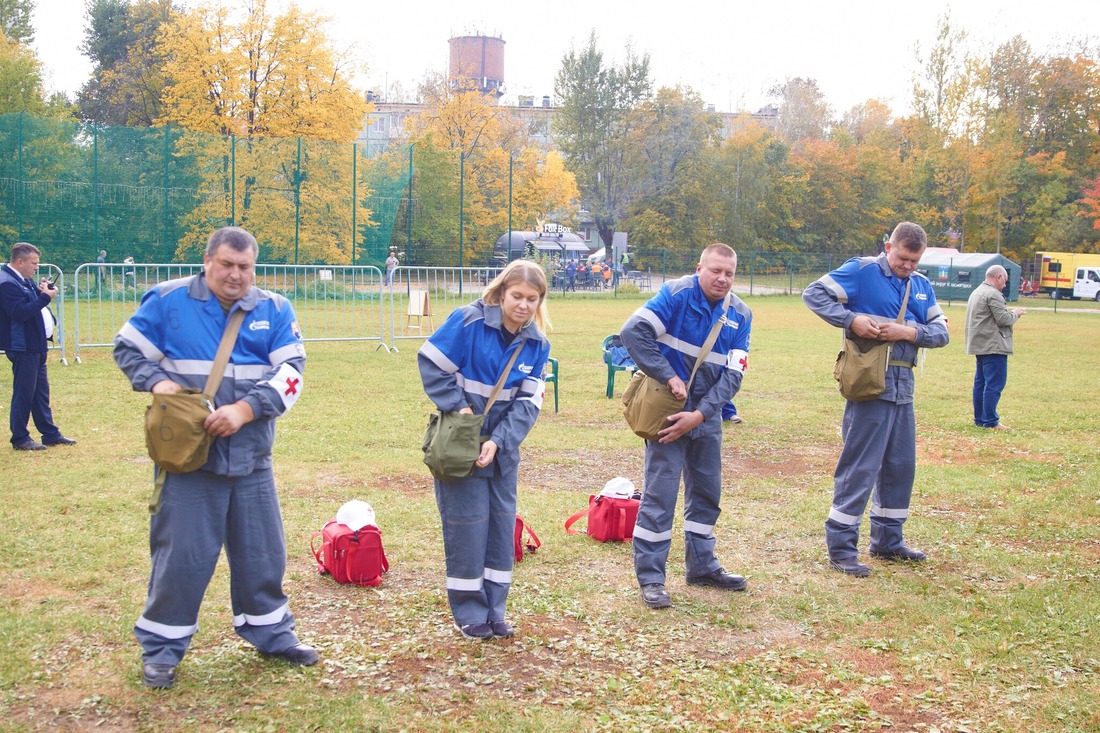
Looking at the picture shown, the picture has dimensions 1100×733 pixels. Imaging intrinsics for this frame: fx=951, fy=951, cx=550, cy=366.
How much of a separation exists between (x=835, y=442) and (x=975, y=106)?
5127 cm

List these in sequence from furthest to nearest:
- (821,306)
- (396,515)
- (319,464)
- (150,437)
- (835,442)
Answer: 1. (835,442)
2. (319,464)
3. (396,515)
4. (821,306)
5. (150,437)

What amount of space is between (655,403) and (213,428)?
7.77 feet

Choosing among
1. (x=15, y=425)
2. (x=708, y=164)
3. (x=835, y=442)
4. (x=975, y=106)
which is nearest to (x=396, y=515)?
(x=15, y=425)

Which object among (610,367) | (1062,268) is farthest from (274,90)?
(1062,268)

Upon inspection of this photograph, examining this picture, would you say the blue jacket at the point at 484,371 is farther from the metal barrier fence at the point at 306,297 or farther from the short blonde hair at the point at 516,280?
the metal barrier fence at the point at 306,297

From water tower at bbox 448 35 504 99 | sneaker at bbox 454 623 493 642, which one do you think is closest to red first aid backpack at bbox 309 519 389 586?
sneaker at bbox 454 623 493 642

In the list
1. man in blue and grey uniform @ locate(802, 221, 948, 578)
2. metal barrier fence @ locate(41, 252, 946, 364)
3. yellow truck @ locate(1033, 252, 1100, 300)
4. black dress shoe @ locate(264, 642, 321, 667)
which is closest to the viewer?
black dress shoe @ locate(264, 642, 321, 667)

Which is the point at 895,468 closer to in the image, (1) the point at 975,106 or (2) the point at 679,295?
(2) the point at 679,295

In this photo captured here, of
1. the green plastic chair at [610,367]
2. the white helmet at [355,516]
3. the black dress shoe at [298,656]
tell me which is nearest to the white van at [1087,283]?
the green plastic chair at [610,367]

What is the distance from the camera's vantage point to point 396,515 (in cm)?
687

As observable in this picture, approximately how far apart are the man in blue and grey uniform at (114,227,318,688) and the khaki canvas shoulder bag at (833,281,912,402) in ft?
11.4

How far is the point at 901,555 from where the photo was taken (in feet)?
20.6

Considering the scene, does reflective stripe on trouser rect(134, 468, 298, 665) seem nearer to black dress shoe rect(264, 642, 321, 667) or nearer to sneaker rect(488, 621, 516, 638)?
black dress shoe rect(264, 642, 321, 667)

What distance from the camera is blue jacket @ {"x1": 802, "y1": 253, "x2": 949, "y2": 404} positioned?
6.02 m
